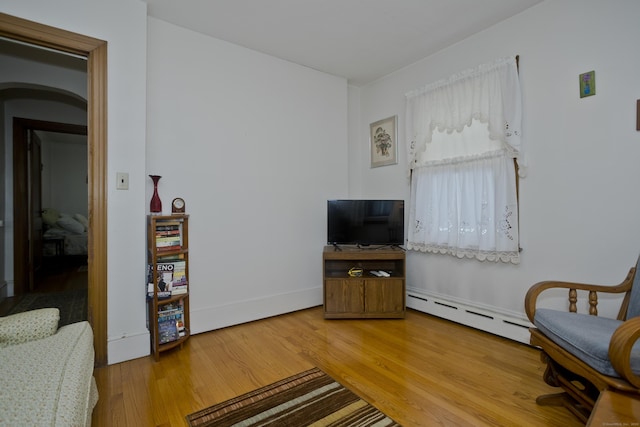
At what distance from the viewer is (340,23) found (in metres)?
2.49

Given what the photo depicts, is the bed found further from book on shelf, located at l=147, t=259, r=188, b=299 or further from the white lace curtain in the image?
the white lace curtain

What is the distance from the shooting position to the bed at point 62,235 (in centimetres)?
537

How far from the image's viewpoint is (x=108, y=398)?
1.71 meters

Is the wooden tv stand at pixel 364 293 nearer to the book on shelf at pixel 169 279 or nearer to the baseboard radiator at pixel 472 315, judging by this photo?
the baseboard radiator at pixel 472 315

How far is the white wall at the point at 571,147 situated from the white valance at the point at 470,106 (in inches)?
3.6

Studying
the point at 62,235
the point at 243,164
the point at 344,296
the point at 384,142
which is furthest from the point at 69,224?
the point at 384,142

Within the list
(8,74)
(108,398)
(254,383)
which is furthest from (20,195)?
(254,383)

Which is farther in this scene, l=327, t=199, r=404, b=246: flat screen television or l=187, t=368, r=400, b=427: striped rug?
l=327, t=199, r=404, b=246: flat screen television

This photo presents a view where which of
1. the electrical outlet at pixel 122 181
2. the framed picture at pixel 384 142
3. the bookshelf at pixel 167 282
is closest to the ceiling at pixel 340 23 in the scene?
the framed picture at pixel 384 142

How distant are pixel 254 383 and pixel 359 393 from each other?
2.13 ft

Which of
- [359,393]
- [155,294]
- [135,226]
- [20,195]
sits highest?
[20,195]

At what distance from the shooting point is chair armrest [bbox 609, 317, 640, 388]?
118 centimetres

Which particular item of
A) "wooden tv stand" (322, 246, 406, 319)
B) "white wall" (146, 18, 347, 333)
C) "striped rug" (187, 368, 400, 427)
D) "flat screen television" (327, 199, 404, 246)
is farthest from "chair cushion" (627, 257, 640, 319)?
"white wall" (146, 18, 347, 333)

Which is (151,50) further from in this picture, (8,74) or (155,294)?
(155,294)
